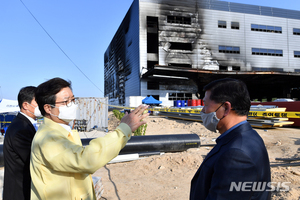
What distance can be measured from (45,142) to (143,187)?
371 centimetres

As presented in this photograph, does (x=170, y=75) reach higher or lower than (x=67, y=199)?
higher

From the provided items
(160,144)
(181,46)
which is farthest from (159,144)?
(181,46)

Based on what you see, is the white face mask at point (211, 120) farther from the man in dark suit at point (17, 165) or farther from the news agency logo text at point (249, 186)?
the man in dark suit at point (17, 165)

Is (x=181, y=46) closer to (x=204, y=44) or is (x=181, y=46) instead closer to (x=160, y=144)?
(x=204, y=44)

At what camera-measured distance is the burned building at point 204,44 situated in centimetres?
2831

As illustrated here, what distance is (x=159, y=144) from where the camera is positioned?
6.66 m

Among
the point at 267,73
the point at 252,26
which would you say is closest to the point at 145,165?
the point at 267,73

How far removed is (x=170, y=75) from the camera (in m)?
26.5

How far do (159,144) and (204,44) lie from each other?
26.9 m

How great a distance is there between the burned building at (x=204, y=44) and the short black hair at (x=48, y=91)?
24166 millimetres

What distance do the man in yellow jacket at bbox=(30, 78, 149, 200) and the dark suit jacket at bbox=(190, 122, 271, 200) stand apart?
2.26ft

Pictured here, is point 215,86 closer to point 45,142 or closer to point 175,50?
point 45,142

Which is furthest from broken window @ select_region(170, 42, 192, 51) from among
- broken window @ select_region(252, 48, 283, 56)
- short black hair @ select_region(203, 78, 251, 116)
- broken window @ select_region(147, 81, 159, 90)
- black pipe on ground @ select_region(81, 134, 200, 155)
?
short black hair @ select_region(203, 78, 251, 116)

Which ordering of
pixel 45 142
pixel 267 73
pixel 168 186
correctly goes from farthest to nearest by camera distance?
pixel 267 73 → pixel 168 186 → pixel 45 142
